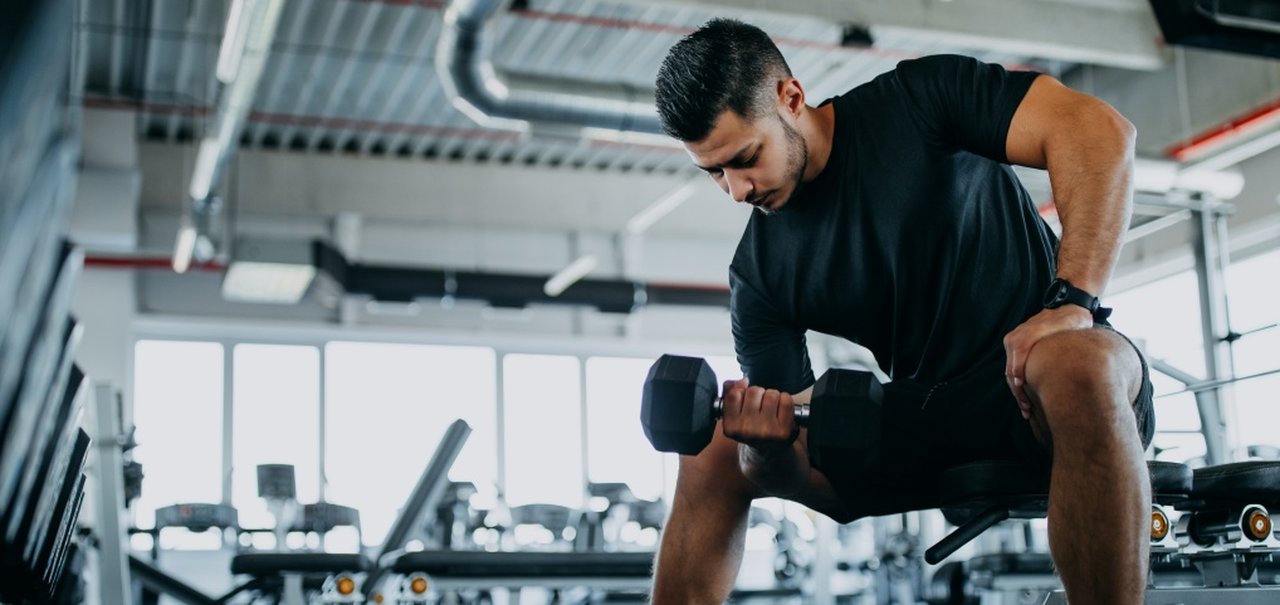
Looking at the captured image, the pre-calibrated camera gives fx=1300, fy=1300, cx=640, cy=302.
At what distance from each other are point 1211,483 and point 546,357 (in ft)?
27.6

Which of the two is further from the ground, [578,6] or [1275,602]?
[578,6]

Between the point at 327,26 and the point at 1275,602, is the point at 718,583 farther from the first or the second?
the point at 327,26

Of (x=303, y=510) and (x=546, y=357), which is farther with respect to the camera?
(x=546, y=357)

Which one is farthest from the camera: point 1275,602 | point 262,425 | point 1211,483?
point 262,425

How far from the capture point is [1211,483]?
2258mm

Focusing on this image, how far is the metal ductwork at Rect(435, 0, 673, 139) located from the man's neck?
13.8ft

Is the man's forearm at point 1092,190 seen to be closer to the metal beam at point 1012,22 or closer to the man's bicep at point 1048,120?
the man's bicep at point 1048,120

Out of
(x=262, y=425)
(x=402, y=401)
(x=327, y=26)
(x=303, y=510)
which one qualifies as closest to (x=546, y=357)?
(x=402, y=401)

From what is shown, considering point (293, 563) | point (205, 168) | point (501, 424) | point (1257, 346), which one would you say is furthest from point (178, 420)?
point (1257, 346)

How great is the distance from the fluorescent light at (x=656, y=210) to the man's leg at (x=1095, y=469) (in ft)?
23.7

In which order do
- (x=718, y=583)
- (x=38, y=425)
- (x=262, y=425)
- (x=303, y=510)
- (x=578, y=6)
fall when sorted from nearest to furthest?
(x=38, y=425) → (x=718, y=583) → (x=578, y=6) → (x=303, y=510) → (x=262, y=425)

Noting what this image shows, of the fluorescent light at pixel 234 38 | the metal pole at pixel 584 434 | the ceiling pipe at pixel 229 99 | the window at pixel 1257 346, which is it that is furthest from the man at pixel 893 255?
the metal pole at pixel 584 434

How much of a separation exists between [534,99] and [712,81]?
498cm

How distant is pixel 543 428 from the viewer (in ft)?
33.9
